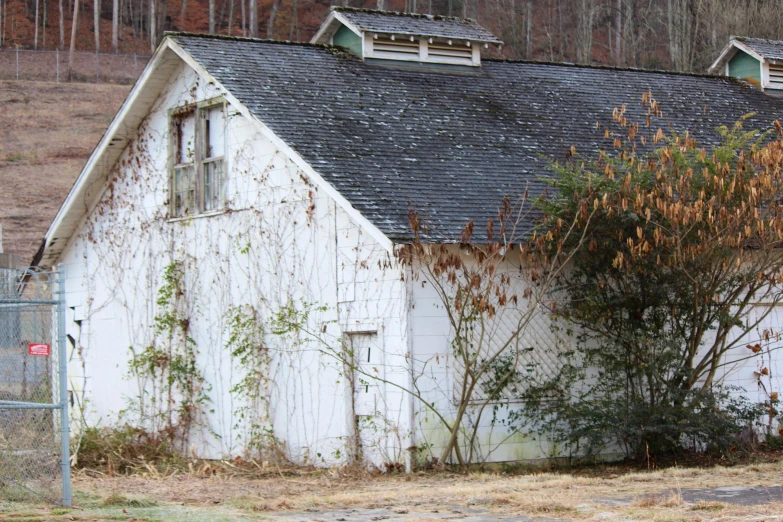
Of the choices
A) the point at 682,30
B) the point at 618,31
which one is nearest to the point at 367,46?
the point at 682,30

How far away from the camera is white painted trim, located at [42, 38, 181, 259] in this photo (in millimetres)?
16969

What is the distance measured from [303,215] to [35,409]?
5.40 m

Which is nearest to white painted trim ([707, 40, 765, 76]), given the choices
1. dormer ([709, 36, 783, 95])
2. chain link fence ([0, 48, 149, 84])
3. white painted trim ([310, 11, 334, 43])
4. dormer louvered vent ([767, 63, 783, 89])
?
dormer ([709, 36, 783, 95])

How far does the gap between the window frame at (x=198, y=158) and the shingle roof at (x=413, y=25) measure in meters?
3.25

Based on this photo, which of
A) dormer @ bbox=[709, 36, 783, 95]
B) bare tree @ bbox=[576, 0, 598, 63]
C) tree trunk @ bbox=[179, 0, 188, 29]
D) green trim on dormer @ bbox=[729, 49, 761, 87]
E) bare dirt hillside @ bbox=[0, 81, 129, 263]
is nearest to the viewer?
dormer @ bbox=[709, 36, 783, 95]

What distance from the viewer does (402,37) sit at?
1884 cm

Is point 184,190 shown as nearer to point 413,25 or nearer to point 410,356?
point 413,25

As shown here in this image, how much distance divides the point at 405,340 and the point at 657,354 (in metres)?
3.16

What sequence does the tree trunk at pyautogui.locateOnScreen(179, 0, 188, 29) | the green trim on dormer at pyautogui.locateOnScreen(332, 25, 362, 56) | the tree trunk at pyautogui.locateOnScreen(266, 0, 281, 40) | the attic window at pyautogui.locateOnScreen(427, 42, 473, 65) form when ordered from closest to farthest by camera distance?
the green trim on dormer at pyautogui.locateOnScreen(332, 25, 362, 56), the attic window at pyautogui.locateOnScreen(427, 42, 473, 65), the tree trunk at pyautogui.locateOnScreen(266, 0, 281, 40), the tree trunk at pyautogui.locateOnScreen(179, 0, 188, 29)

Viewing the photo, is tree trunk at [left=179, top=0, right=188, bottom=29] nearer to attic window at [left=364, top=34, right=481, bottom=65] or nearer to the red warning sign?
attic window at [left=364, top=34, right=481, bottom=65]

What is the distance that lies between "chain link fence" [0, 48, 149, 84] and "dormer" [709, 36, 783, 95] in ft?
134

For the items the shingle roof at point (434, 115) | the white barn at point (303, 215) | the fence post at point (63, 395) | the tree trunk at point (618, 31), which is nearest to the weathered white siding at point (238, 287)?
the white barn at point (303, 215)

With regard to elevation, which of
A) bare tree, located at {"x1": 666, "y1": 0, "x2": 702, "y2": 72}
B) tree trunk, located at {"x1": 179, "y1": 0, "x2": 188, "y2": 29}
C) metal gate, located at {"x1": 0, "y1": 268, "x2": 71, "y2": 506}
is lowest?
metal gate, located at {"x1": 0, "y1": 268, "x2": 71, "y2": 506}

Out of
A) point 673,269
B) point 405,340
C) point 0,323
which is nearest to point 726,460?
point 673,269
